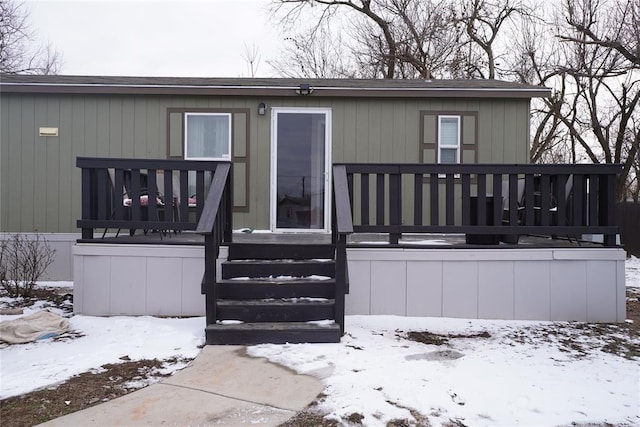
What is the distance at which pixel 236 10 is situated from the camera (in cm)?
1453

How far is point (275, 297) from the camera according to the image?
385cm

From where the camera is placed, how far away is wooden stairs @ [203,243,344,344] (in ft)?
11.4

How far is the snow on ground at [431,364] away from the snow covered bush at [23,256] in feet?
4.88

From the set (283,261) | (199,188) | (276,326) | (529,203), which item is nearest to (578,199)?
(529,203)

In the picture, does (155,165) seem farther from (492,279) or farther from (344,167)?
(492,279)

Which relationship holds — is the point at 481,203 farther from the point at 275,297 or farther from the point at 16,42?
the point at 16,42

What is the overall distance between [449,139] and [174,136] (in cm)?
388

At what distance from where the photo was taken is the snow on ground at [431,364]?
2445 mm

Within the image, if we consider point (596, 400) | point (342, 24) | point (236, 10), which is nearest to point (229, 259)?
point (596, 400)

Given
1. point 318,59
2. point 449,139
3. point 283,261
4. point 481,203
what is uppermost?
point 318,59

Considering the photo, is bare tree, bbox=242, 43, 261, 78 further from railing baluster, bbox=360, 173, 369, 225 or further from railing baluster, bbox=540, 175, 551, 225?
railing baluster, bbox=540, 175, 551, 225

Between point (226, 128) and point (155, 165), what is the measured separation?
2.25 meters

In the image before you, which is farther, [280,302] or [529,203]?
[529,203]

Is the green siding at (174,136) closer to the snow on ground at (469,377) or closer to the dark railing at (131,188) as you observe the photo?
the dark railing at (131,188)
